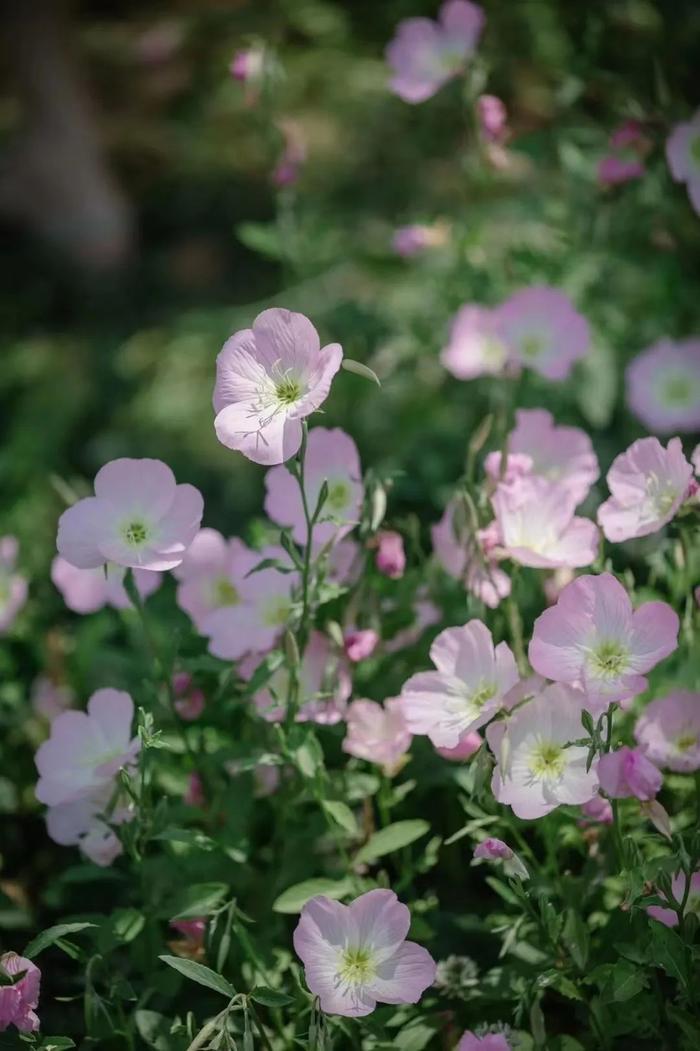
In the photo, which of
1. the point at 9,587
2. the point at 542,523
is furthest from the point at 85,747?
the point at 542,523

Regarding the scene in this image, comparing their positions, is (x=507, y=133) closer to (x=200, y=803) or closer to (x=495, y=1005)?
(x=200, y=803)

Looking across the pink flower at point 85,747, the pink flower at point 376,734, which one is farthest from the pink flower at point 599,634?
the pink flower at point 85,747

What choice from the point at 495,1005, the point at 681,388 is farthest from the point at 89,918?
the point at 681,388

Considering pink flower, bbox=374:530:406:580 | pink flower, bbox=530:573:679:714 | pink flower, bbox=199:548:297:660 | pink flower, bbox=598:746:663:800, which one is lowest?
pink flower, bbox=199:548:297:660

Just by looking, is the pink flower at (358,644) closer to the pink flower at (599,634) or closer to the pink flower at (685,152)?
the pink flower at (599,634)

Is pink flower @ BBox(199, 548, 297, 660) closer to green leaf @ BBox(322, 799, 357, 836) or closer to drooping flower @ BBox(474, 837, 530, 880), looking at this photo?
green leaf @ BBox(322, 799, 357, 836)

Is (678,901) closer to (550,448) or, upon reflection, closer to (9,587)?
(550,448)

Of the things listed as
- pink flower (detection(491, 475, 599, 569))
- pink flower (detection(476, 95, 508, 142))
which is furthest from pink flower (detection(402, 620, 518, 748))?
pink flower (detection(476, 95, 508, 142))

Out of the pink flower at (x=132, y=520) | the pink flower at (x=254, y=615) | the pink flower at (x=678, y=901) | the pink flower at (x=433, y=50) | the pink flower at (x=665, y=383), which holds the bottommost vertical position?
the pink flower at (x=665, y=383)
